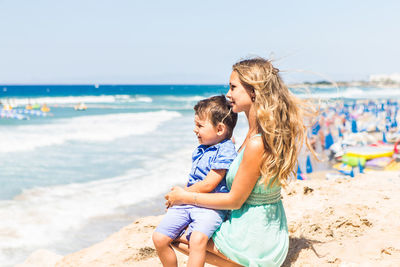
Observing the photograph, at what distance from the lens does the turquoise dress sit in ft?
7.33

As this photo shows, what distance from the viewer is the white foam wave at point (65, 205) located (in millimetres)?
5258

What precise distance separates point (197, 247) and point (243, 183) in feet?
1.47

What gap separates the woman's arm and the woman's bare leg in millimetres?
244

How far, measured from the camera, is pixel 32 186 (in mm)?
7746

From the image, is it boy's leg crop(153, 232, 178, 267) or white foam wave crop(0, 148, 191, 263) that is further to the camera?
white foam wave crop(0, 148, 191, 263)

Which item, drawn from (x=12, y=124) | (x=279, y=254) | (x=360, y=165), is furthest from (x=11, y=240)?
(x=12, y=124)

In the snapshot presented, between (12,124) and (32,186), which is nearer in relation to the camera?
(32,186)

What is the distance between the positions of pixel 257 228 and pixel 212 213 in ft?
0.88

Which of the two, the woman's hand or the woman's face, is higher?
the woman's face

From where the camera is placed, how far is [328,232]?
313 centimetres

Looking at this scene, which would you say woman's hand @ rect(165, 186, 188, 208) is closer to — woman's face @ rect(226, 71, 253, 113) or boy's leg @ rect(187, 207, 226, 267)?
boy's leg @ rect(187, 207, 226, 267)

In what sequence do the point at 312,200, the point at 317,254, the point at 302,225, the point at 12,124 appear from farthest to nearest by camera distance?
the point at 12,124
the point at 312,200
the point at 302,225
the point at 317,254

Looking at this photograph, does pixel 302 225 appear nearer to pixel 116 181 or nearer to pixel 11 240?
pixel 11 240

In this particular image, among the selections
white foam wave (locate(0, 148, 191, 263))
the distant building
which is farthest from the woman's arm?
the distant building
